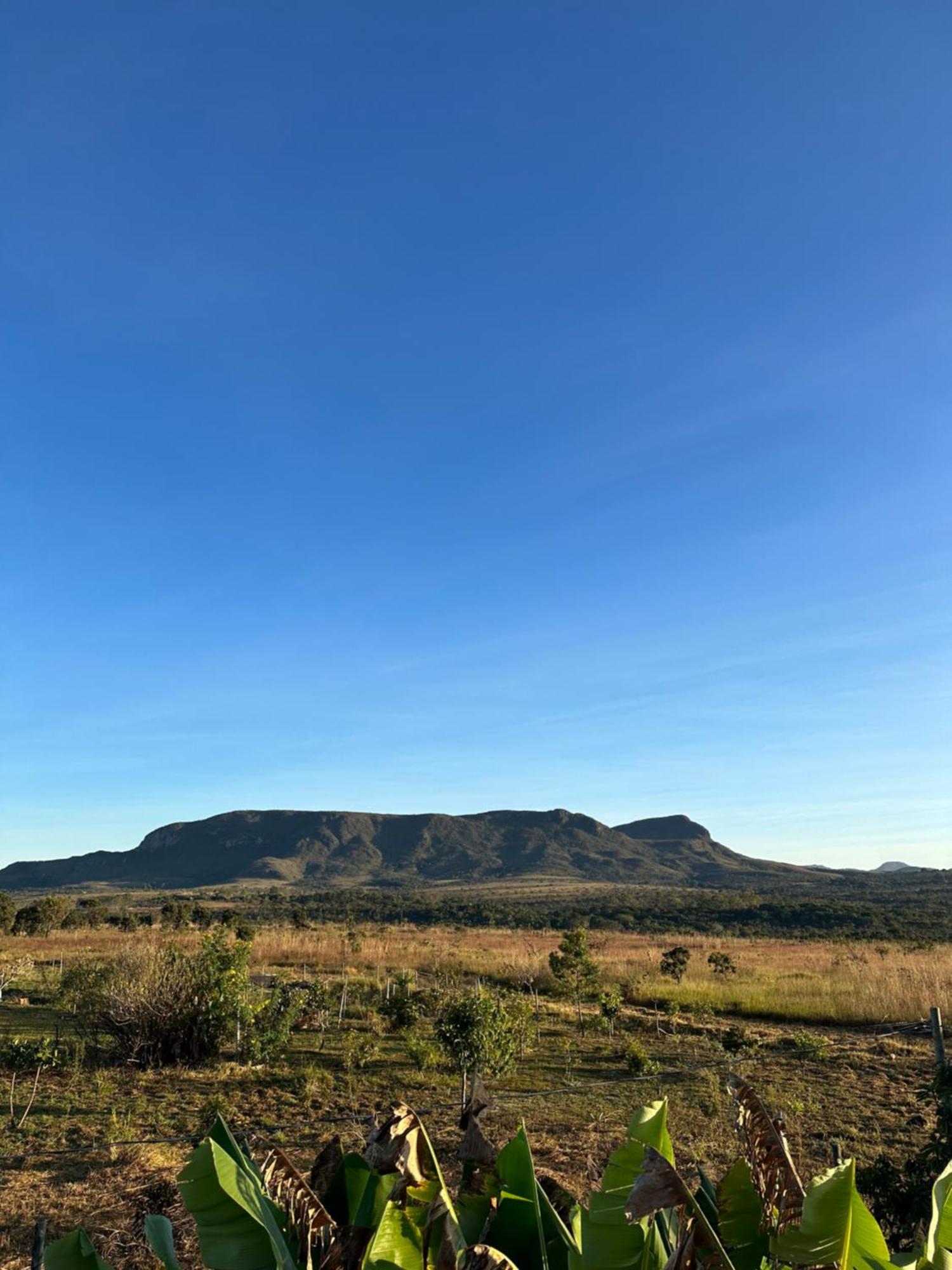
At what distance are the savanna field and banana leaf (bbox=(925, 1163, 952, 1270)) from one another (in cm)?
86

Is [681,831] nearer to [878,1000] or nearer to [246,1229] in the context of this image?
[878,1000]

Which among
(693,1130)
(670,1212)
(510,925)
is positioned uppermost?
(670,1212)

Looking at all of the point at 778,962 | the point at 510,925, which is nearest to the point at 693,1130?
the point at 778,962

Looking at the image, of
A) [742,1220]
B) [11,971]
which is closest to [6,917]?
[11,971]

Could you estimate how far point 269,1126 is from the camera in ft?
36.0

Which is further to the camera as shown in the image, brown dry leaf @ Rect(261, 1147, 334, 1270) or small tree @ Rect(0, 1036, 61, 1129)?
small tree @ Rect(0, 1036, 61, 1129)

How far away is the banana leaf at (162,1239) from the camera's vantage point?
195 cm

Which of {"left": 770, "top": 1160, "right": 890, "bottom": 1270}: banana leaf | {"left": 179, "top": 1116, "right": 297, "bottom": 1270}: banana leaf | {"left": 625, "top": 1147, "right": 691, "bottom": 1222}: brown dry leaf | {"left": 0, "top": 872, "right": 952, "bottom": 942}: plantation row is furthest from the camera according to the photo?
{"left": 0, "top": 872, "right": 952, "bottom": 942}: plantation row

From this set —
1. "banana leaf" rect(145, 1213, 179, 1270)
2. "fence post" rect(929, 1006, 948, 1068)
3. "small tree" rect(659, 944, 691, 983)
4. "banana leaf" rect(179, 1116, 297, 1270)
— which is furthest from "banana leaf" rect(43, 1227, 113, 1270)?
"small tree" rect(659, 944, 691, 983)

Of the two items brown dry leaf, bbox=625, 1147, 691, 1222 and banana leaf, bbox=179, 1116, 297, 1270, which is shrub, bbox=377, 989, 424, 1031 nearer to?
banana leaf, bbox=179, 1116, 297, 1270

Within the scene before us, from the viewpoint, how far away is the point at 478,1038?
12.7 metres

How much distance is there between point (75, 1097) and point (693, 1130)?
9111 millimetres

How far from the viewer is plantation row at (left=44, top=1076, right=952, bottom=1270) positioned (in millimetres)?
1734

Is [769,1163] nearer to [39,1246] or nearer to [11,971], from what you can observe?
[39,1246]
